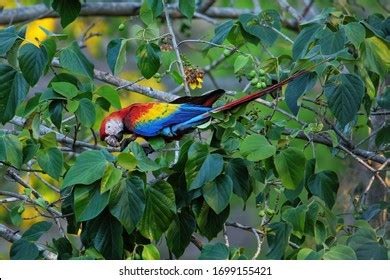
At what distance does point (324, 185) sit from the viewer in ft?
9.32

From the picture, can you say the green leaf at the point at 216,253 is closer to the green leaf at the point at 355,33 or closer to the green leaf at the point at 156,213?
the green leaf at the point at 156,213

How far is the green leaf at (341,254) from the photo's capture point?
2359 mm

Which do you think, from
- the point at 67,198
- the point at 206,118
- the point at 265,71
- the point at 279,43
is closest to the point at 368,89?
the point at 265,71

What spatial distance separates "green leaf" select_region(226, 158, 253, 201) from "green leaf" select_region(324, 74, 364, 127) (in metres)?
0.34

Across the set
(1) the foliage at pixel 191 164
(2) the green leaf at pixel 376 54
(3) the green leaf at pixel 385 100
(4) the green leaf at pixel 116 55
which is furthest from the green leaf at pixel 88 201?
(3) the green leaf at pixel 385 100

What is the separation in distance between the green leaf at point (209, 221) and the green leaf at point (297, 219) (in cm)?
22

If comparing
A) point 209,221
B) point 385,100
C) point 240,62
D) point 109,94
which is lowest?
point 209,221

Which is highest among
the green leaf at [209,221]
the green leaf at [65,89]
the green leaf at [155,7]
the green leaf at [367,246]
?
the green leaf at [155,7]

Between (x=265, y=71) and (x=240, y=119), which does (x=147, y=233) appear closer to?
(x=240, y=119)

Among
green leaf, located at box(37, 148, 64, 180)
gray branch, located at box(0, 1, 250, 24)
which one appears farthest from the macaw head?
gray branch, located at box(0, 1, 250, 24)

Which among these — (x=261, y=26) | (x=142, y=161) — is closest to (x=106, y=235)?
(x=142, y=161)

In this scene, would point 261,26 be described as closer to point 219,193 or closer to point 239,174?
point 239,174

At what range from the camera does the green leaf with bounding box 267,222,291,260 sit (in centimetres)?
255

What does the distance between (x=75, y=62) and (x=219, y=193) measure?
2.18 ft
